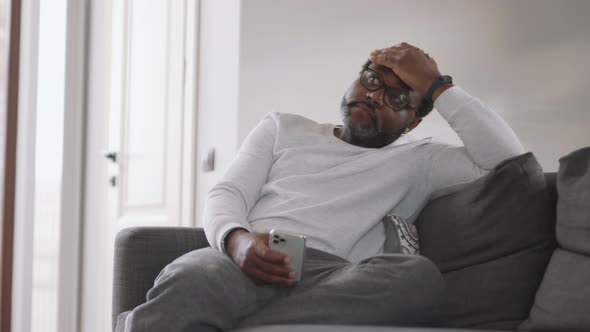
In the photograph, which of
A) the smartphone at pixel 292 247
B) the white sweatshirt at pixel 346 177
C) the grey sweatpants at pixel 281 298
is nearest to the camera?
the grey sweatpants at pixel 281 298

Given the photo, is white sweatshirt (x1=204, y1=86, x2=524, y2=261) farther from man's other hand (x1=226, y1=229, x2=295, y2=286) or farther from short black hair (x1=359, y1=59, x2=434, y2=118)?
man's other hand (x1=226, y1=229, x2=295, y2=286)

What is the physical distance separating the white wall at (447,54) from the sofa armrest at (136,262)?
1.14 meters

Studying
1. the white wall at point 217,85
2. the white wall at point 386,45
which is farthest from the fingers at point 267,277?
the white wall at point 217,85

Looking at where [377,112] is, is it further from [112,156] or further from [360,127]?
[112,156]

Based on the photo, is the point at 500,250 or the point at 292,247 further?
the point at 500,250

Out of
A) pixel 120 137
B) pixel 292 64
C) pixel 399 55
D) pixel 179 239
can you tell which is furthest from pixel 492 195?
pixel 120 137

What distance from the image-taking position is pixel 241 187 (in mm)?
1886

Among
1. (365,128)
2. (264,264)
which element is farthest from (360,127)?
(264,264)

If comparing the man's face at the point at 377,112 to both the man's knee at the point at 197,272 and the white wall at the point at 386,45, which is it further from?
the man's knee at the point at 197,272

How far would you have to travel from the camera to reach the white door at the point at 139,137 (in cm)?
342

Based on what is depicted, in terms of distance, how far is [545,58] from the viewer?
7.61 feet

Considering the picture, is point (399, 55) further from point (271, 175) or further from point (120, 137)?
point (120, 137)

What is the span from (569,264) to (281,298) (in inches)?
22.9

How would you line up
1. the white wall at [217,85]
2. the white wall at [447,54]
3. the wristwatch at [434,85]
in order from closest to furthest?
1. the wristwatch at [434,85]
2. the white wall at [447,54]
3. the white wall at [217,85]
